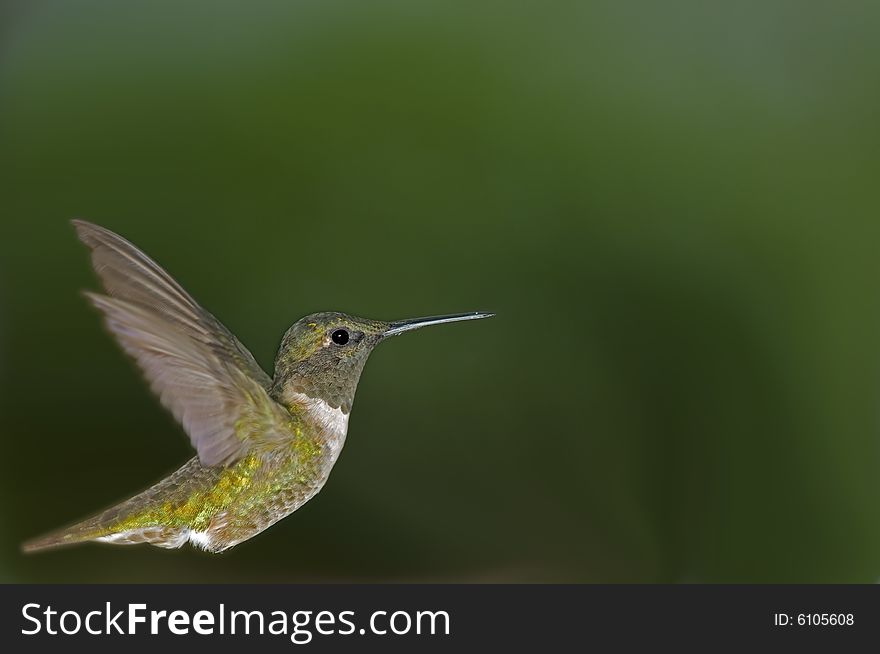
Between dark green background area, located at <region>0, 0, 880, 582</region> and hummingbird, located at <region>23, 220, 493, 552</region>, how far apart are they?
0.58 m

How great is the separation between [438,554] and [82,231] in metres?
0.90

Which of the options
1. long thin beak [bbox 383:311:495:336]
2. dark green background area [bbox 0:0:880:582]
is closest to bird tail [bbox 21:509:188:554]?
long thin beak [bbox 383:311:495:336]

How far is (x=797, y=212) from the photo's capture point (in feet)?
4.44

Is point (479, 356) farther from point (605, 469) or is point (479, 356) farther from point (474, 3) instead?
point (474, 3)

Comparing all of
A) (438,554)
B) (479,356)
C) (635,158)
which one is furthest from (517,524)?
(635,158)

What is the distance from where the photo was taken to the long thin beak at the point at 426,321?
44cm

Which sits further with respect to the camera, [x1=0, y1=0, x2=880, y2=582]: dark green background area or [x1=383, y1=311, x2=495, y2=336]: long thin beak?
[x1=0, y1=0, x2=880, y2=582]: dark green background area

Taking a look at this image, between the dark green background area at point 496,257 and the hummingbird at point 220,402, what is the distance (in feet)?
1.90

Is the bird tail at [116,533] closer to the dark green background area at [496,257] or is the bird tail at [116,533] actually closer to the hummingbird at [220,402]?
the hummingbird at [220,402]

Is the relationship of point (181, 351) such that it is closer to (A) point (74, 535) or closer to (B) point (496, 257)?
(A) point (74, 535)

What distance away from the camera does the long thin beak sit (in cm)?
44

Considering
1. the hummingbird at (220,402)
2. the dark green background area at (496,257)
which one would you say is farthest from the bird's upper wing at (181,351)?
the dark green background area at (496,257)

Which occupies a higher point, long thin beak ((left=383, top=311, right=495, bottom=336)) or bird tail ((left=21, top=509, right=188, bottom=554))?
long thin beak ((left=383, top=311, right=495, bottom=336))

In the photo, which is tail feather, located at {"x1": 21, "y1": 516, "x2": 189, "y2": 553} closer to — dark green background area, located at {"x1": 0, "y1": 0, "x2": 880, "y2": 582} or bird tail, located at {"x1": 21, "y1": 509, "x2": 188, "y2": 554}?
bird tail, located at {"x1": 21, "y1": 509, "x2": 188, "y2": 554}
